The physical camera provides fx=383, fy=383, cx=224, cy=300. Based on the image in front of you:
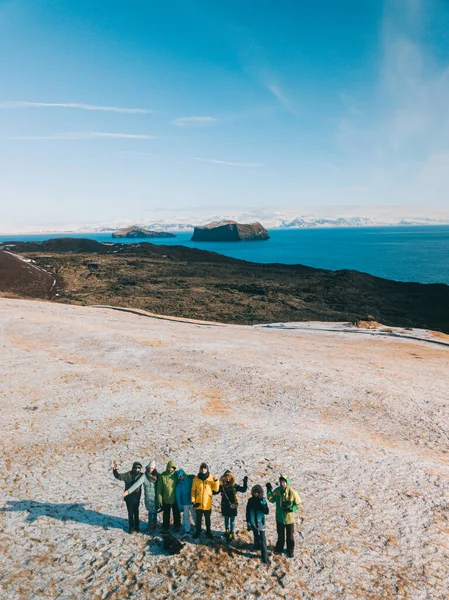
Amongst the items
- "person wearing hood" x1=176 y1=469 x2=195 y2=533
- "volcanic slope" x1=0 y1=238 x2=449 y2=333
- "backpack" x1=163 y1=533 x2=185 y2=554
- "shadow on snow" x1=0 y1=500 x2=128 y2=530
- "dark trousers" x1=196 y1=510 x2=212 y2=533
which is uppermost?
"person wearing hood" x1=176 y1=469 x2=195 y2=533

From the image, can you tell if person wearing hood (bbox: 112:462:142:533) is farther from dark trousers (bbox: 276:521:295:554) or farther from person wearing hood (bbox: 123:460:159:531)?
dark trousers (bbox: 276:521:295:554)

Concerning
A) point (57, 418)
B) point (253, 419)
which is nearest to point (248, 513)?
point (253, 419)

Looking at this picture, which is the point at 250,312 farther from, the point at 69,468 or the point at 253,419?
the point at 69,468

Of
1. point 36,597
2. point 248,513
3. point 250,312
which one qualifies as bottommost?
point 250,312

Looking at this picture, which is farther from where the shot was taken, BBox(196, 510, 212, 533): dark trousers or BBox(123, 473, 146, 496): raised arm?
BBox(196, 510, 212, 533): dark trousers

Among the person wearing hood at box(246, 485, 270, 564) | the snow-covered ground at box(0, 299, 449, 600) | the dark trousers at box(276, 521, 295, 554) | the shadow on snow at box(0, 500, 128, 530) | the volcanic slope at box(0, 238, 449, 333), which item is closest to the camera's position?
the snow-covered ground at box(0, 299, 449, 600)

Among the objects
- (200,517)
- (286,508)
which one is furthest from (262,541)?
(200,517)

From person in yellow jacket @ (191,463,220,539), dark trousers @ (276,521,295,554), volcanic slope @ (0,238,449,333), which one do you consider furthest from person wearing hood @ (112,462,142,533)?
volcanic slope @ (0,238,449,333)
